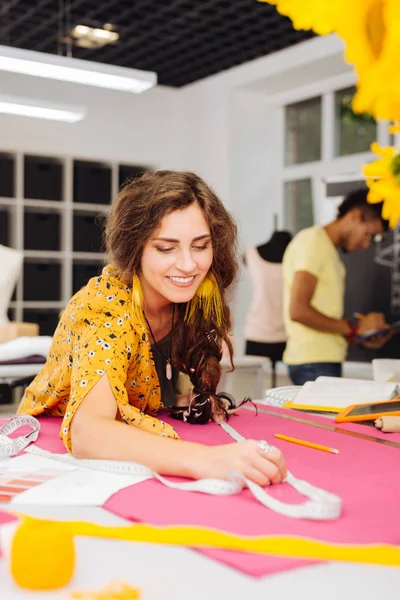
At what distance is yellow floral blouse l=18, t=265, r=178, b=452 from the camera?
1.26 meters

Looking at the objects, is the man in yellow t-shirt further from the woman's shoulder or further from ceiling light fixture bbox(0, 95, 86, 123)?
ceiling light fixture bbox(0, 95, 86, 123)

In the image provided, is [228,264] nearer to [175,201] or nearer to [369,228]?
[175,201]

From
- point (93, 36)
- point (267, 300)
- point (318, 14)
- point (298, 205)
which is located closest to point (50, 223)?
point (93, 36)

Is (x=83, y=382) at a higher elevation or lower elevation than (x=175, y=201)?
lower

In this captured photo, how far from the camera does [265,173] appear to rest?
6.67 metres

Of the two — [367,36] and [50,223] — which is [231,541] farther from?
[50,223]

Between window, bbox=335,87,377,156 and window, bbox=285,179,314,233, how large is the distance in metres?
0.49

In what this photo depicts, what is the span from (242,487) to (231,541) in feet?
0.78

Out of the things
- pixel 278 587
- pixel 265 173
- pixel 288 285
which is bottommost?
pixel 278 587

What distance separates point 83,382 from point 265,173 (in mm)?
5661

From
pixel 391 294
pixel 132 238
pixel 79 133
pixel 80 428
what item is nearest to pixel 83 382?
pixel 80 428

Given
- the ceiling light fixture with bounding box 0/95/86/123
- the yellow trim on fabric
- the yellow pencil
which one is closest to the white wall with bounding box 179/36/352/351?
the ceiling light fixture with bounding box 0/95/86/123

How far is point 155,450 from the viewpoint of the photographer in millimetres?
1093

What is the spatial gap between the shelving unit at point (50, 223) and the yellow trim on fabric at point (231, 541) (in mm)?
5561
